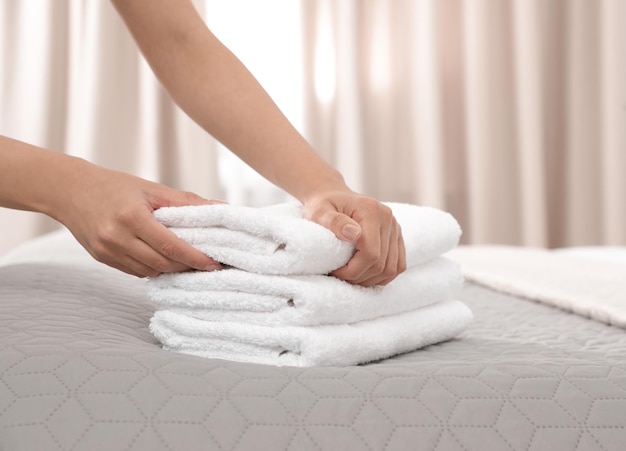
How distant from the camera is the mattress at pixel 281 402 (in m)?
0.54

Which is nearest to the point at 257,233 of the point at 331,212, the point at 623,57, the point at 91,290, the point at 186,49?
the point at 331,212

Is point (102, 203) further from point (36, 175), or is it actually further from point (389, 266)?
point (389, 266)

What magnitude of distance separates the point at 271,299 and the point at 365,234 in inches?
4.0

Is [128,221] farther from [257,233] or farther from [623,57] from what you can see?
[623,57]

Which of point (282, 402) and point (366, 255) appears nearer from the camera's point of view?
point (282, 402)

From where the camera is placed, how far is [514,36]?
11.2ft

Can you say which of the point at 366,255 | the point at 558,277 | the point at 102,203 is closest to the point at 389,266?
the point at 366,255

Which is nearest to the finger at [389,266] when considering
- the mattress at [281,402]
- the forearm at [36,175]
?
the mattress at [281,402]

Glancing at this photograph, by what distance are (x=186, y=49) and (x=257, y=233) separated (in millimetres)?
458

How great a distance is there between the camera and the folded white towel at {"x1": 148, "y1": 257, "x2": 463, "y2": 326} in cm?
69

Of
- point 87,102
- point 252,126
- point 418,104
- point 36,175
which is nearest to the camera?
point 36,175

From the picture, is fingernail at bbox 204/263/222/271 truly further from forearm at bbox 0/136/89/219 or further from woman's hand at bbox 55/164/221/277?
forearm at bbox 0/136/89/219

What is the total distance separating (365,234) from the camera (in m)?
0.72

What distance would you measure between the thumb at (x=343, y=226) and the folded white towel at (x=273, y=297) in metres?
0.04
